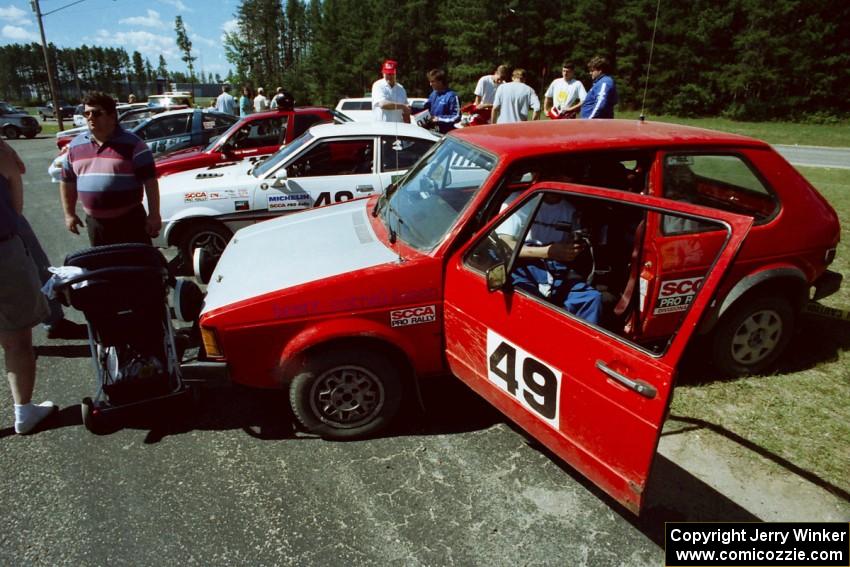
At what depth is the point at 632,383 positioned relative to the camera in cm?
205

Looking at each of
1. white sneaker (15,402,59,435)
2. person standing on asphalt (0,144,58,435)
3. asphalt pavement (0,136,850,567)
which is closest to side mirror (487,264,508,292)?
asphalt pavement (0,136,850,567)

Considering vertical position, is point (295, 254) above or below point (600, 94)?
below

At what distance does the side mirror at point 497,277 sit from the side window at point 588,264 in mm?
32

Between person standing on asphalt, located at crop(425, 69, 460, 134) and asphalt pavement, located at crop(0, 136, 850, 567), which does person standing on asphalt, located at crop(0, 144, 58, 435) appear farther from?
person standing on asphalt, located at crop(425, 69, 460, 134)

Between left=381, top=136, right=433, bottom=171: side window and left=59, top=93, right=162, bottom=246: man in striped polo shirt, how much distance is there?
2664 millimetres

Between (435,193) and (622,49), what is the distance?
157ft

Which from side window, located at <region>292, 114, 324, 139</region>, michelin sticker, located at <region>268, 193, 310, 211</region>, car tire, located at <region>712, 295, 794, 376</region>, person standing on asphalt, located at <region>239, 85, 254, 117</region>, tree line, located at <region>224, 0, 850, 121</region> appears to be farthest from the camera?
tree line, located at <region>224, 0, 850, 121</region>

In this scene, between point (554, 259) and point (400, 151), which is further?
point (400, 151)

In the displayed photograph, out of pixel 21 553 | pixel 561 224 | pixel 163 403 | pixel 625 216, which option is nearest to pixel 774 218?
pixel 625 216

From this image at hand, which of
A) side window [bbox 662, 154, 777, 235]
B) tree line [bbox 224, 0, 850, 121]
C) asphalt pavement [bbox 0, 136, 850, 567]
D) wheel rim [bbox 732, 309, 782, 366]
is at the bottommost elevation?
asphalt pavement [bbox 0, 136, 850, 567]

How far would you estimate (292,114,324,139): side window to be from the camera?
8.66 metres

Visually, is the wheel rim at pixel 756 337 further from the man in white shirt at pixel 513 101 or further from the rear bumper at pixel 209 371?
the man in white shirt at pixel 513 101

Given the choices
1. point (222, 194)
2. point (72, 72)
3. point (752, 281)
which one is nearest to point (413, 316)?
point (752, 281)

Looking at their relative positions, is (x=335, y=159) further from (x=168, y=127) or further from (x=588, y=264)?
(x=168, y=127)
